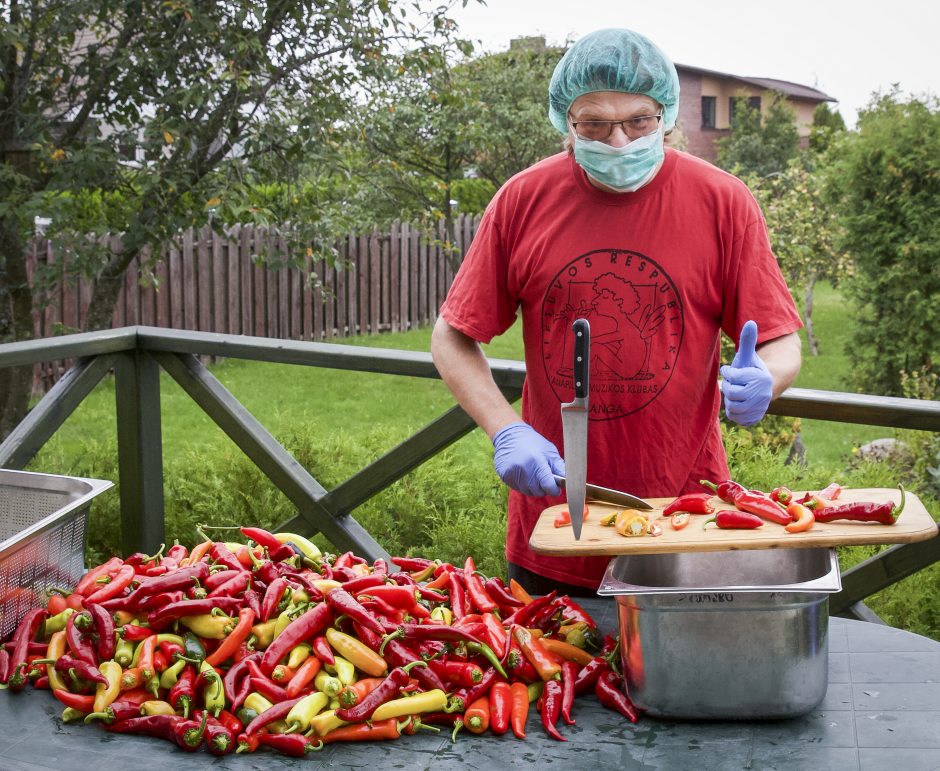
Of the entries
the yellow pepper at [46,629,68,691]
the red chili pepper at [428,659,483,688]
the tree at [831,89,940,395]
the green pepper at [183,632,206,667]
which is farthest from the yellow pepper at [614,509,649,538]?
the tree at [831,89,940,395]

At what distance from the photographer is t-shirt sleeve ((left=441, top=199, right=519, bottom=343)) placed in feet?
8.27

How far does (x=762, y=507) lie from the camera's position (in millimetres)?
2029

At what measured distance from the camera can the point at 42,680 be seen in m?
2.07

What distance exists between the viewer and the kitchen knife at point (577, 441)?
1.93 m

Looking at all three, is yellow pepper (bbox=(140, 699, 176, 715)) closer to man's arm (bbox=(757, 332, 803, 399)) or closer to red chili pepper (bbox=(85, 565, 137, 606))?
red chili pepper (bbox=(85, 565, 137, 606))

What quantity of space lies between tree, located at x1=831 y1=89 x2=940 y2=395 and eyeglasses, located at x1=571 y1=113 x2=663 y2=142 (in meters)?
7.53

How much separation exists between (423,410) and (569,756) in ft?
28.8

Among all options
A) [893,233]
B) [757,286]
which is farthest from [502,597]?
[893,233]

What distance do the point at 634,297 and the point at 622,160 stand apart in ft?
0.95

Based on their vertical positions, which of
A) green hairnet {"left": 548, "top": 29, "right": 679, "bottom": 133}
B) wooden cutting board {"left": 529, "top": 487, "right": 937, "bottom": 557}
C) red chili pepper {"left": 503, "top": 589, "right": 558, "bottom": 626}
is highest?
green hairnet {"left": 548, "top": 29, "right": 679, "bottom": 133}

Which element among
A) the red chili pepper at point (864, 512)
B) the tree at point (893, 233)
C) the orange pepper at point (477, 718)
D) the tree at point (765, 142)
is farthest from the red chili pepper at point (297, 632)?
the tree at point (765, 142)

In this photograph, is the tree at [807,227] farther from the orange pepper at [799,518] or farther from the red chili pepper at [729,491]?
the orange pepper at [799,518]

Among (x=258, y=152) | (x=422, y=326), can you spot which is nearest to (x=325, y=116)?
(x=258, y=152)

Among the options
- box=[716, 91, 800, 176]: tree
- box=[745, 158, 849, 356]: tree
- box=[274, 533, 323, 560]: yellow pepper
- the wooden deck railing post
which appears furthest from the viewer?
box=[716, 91, 800, 176]: tree
